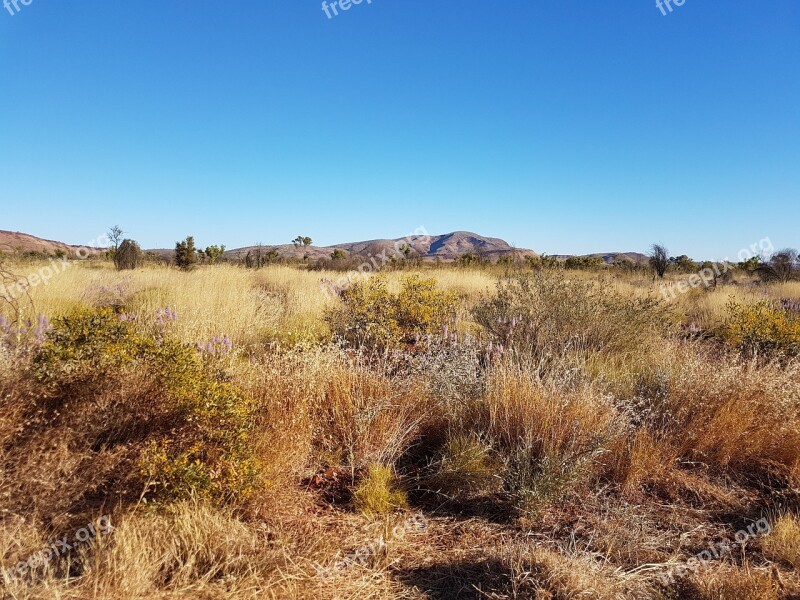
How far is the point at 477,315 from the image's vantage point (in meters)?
6.63

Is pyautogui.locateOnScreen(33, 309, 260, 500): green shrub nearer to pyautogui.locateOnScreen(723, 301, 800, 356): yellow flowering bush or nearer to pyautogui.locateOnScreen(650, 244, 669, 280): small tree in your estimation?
pyautogui.locateOnScreen(723, 301, 800, 356): yellow flowering bush

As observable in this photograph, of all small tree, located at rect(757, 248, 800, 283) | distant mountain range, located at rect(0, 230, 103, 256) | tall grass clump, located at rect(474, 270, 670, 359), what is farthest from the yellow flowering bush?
small tree, located at rect(757, 248, 800, 283)

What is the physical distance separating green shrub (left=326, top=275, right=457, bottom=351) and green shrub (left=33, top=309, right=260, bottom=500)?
10.4ft

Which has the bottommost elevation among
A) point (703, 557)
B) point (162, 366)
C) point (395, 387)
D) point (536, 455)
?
point (703, 557)

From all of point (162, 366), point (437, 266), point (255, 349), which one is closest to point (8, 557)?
point (162, 366)

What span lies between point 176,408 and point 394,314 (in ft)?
13.8

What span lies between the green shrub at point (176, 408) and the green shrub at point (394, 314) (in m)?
3.17

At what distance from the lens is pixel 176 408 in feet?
9.00

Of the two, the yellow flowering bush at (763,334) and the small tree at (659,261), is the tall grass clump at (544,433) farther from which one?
the small tree at (659,261)

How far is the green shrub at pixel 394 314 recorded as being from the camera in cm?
617

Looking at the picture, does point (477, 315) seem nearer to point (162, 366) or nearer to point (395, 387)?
point (395, 387)

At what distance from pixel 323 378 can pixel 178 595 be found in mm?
1990

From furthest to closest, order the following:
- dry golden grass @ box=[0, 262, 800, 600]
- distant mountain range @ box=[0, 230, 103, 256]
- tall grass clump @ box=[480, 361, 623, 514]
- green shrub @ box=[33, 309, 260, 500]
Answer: distant mountain range @ box=[0, 230, 103, 256] < tall grass clump @ box=[480, 361, 623, 514] < green shrub @ box=[33, 309, 260, 500] < dry golden grass @ box=[0, 262, 800, 600]

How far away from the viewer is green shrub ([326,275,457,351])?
6.17 metres
